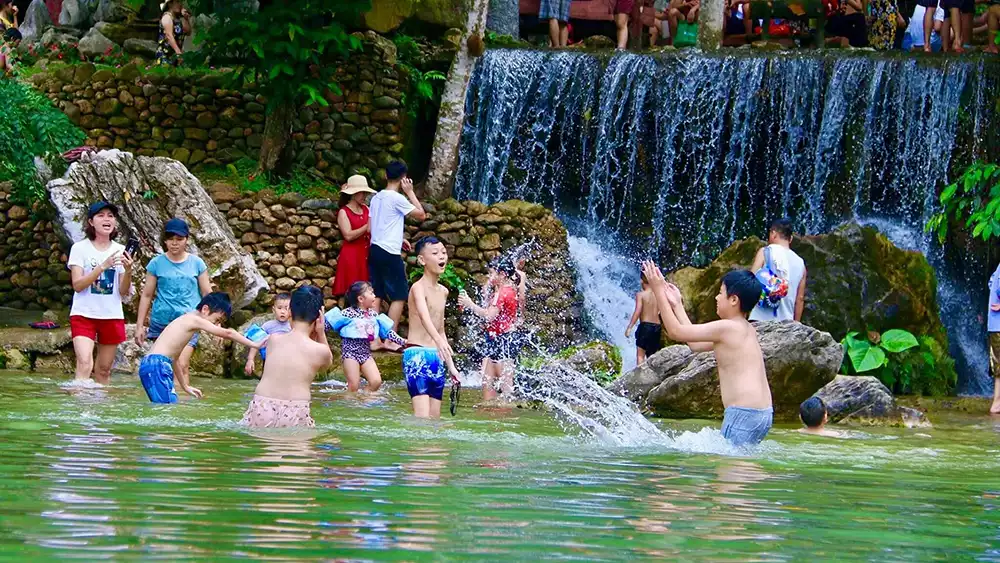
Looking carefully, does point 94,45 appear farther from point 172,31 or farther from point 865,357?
point 865,357

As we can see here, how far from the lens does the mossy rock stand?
606 inches

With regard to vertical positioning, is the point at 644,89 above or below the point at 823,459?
above

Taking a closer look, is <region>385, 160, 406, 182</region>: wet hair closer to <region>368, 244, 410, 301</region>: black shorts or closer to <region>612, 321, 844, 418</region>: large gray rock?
<region>368, 244, 410, 301</region>: black shorts

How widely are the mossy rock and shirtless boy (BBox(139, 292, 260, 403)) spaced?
573 centimetres

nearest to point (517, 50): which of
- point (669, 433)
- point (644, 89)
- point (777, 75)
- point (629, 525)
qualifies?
point (644, 89)

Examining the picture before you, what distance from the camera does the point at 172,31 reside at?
21.2m

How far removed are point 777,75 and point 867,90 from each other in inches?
43.7

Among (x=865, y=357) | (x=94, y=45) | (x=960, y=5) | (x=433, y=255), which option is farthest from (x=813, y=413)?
(x=94, y=45)

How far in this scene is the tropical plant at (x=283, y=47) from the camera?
18.1m

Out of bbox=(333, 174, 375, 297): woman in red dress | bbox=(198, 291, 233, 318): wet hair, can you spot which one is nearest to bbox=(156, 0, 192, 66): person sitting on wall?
bbox=(333, 174, 375, 297): woman in red dress

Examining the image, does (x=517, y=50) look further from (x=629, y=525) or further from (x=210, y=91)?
(x=629, y=525)

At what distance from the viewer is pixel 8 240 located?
65.9ft

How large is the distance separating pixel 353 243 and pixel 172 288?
464 cm

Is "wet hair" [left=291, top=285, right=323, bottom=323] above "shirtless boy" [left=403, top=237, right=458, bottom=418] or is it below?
above
